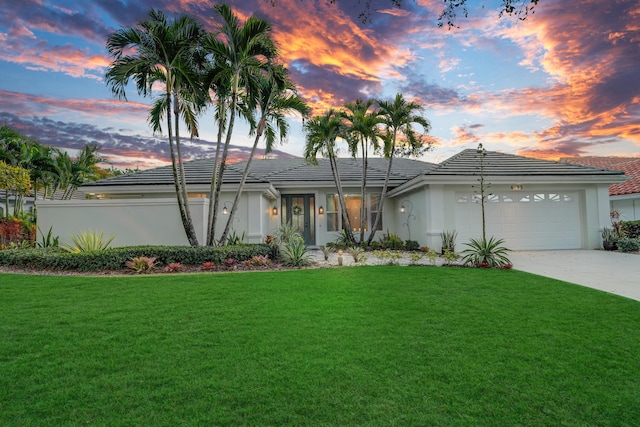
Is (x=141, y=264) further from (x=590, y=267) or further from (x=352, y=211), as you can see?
(x=590, y=267)

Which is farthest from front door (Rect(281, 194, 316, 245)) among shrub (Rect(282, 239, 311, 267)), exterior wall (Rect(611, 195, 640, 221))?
exterior wall (Rect(611, 195, 640, 221))

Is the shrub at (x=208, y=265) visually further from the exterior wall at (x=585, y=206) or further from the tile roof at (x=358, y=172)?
the exterior wall at (x=585, y=206)

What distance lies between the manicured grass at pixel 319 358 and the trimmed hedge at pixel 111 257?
2.21m

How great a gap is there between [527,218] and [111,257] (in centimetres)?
1345

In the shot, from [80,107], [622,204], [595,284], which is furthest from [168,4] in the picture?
[622,204]

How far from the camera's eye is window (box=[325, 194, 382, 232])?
15.2 metres

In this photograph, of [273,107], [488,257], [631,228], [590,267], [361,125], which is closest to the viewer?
[590,267]

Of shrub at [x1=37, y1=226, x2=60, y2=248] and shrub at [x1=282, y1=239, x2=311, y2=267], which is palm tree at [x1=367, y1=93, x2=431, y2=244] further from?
shrub at [x1=37, y1=226, x2=60, y2=248]

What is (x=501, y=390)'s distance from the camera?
2.66 meters

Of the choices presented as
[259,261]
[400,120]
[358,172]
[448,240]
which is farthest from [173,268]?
[358,172]

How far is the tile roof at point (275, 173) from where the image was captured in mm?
13016

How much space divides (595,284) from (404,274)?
141 inches

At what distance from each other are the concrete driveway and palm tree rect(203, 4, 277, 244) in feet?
28.9

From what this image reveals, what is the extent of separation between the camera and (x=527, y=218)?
40.7 feet
